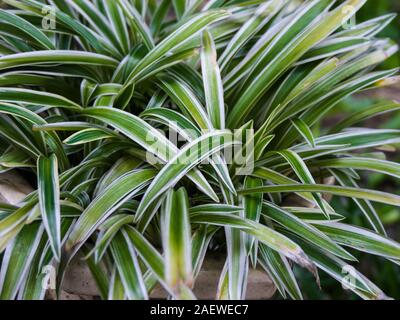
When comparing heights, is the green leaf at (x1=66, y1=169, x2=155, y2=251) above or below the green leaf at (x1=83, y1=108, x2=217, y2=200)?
below

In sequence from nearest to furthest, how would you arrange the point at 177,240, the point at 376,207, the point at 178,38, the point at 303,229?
the point at 177,240 → the point at 303,229 → the point at 178,38 → the point at 376,207

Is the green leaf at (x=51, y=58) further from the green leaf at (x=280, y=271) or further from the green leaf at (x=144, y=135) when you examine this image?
the green leaf at (x=280, y=271)

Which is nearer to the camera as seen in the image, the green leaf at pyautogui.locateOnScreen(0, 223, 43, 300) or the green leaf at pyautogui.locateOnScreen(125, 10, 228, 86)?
the green leaf at pyautogui.locateOnScreen(0, 223, 43, 300)

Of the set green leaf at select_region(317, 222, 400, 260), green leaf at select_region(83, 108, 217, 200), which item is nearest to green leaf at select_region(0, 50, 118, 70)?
green leaf at select_region(83, 108, 217, 200)

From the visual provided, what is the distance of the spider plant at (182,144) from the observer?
0.79 m

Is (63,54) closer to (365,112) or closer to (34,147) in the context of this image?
(34,147)

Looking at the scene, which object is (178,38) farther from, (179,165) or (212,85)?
(179,165)

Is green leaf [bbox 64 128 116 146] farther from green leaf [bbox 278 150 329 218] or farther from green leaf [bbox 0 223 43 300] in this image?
green leaf [bbox 278 150 329 218]

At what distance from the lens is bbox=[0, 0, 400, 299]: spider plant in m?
0.79

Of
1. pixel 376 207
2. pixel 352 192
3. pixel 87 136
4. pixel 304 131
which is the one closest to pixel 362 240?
pixel 352 192

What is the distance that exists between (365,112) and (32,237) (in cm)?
68

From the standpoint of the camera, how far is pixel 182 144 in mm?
1000

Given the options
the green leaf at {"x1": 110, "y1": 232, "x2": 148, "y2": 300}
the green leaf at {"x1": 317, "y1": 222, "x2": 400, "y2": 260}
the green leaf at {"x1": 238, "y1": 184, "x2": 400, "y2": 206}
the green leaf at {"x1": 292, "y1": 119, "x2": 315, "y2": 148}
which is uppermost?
the green leaf at {"x1": 292, "y1": 119, "x2": 315, "y2": 148}
